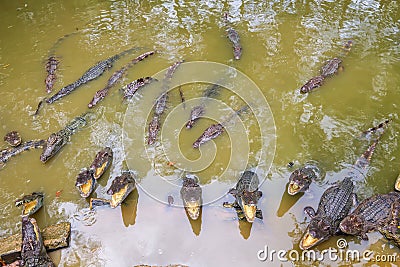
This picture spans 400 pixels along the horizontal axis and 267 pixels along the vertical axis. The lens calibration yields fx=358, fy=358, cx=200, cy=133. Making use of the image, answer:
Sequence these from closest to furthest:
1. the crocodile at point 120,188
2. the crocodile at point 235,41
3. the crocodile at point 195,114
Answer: the crocodile at point 120,188 → the crocodile at point 195,114 → the crocodile at point 235,41

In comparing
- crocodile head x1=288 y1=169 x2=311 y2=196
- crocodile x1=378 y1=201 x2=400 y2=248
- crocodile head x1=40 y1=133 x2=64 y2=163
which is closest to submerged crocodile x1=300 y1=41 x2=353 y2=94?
crocodile head x1=288 y1=169 x2=311 y2=196

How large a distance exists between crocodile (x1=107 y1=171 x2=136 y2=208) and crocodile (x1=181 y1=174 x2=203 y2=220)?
2.79 ft

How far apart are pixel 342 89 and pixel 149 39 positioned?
5054mm

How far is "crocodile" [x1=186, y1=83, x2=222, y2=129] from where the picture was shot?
23.1 feet

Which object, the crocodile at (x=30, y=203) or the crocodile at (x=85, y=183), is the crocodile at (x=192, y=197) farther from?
the crocodile at (x=30, y=203)

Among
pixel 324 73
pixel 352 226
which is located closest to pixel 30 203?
pixel 352 226

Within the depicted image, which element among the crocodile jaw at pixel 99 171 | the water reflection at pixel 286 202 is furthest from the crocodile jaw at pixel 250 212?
the crocodile jaw at pixel 99 171

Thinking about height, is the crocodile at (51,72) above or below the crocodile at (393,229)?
above

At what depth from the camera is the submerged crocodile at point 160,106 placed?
682 cm

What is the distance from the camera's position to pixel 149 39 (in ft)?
31.4

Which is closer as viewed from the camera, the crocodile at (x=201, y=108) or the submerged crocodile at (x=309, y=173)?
the submerged crocodile at (x=309, y=173)

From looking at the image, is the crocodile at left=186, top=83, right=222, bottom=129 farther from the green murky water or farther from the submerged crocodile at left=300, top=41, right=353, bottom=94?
the submerged crocodile at left=300, top=41, right=353, bottom=94

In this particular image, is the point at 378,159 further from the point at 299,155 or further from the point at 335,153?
the point at 299,155

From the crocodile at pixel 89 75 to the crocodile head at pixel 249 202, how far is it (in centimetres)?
469
